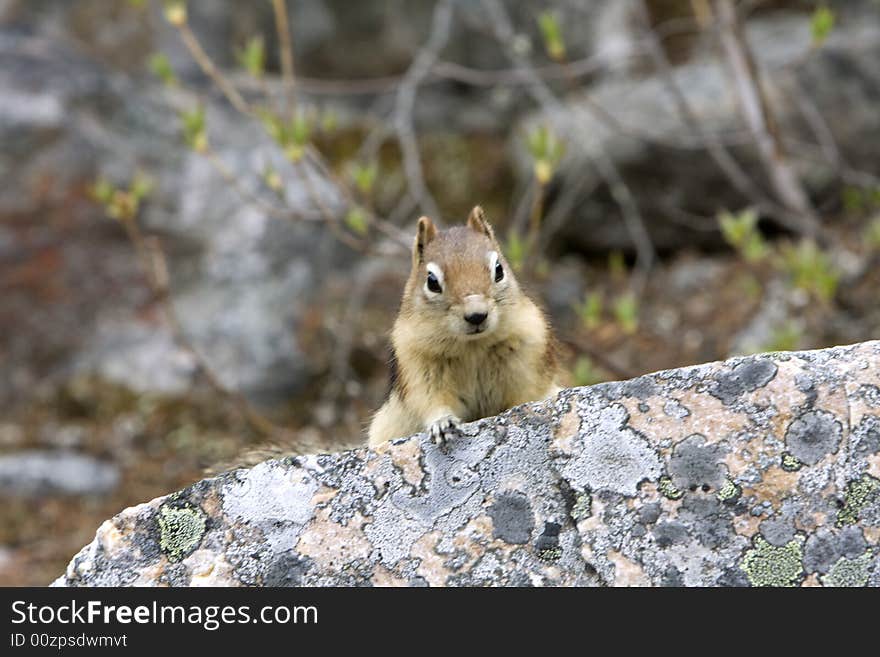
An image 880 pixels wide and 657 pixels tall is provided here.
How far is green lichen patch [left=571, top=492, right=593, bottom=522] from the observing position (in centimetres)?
341

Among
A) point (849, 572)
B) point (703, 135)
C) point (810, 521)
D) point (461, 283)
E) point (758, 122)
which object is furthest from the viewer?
point (758, 122)

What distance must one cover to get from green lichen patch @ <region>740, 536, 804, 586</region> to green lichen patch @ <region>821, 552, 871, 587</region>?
3.2 inches

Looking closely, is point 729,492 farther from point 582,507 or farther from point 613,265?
point 613,265

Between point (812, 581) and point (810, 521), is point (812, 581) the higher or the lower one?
the lower one

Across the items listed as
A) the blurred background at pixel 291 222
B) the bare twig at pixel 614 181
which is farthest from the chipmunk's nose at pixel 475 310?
the bare twig at pixel 614 181

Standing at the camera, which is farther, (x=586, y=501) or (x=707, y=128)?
(x=707, y=128)

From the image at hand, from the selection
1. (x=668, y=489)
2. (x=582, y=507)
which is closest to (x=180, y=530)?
(x=582, y=507)

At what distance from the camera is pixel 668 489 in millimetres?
3381

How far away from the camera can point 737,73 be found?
25.1 ft

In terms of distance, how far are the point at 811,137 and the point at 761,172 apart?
18.3 inches

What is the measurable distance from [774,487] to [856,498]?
0.23m
